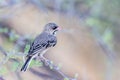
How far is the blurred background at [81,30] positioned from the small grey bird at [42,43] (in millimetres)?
2862

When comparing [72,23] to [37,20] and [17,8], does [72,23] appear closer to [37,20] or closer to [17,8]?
[37,20]

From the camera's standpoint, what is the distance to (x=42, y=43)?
6.58 meters

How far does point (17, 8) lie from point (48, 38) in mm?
2903

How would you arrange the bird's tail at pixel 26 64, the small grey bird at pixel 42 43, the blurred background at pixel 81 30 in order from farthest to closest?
1. the blurred background at pixel 81 30
2. the small grey bird at pixel 42 43
3. the bird's tail at pixel 26 64

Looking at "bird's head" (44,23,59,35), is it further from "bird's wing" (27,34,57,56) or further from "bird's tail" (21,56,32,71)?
A: "bird's tail" (21,56,32,71)

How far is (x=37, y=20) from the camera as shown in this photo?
10.4 meters

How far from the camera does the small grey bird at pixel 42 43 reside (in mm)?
6161

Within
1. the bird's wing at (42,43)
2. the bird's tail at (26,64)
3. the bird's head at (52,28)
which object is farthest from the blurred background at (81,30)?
the bird's tail at (26,64)

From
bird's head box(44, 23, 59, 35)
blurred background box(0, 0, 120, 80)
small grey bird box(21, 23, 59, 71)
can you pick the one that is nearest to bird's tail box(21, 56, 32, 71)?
small grey bird box(21, 23, 59, 71)

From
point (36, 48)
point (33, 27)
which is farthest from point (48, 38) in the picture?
point (33, 27)

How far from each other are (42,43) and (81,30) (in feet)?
13.4

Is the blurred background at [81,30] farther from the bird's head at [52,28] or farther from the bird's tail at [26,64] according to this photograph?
the bird's tail at [26,64]

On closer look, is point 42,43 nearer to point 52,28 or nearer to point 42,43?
point 42,43

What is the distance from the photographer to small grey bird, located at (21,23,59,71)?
6.16 m
